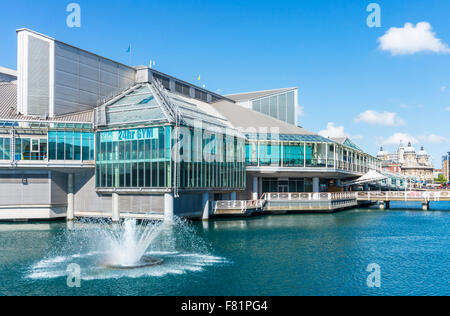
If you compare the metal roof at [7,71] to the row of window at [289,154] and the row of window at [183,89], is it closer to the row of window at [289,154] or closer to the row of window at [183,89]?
the row of window at [183,89]

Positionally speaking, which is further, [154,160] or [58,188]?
[58,188]

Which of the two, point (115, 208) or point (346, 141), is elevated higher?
point (346, 141)

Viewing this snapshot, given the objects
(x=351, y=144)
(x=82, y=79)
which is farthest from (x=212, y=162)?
(x=351, y=144)

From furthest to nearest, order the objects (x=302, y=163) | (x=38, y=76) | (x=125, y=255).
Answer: (x=302, y=163)
(x=38, y=76)
(x=125, y=255)

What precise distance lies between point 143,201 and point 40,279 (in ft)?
100

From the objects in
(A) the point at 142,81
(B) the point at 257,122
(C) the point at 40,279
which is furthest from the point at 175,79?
(C) the point at 40,279

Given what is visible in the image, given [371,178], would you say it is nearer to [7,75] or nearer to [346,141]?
[346,141]

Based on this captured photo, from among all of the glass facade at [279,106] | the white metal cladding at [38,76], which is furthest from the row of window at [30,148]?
the glass facade at [279,106]

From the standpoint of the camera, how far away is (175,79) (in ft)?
258

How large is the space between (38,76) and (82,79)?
6.69 meters

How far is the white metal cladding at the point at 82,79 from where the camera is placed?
62562mm

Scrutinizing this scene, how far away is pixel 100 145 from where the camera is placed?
59469 mm

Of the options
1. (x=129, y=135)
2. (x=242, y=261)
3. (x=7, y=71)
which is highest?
(x=7, y=71)

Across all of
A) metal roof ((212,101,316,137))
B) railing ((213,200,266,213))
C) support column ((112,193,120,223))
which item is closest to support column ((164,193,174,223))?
support column ((112,193,120,223))
